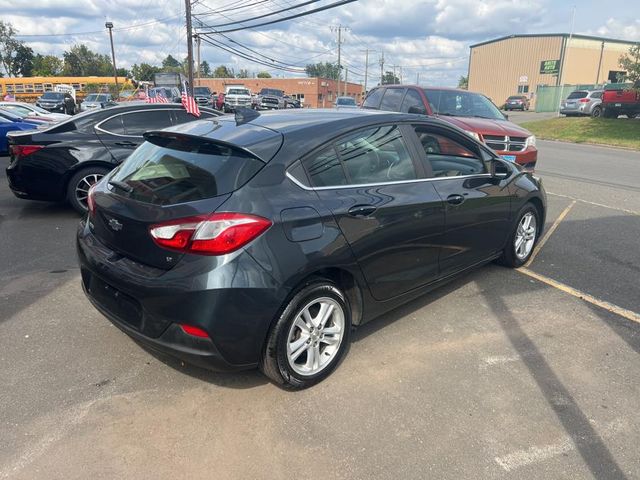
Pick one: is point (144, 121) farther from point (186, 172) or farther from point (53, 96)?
point (53, 96)

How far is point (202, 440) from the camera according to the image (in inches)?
105

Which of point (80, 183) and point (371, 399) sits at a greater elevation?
point (80, 183)

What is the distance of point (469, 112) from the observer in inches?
384

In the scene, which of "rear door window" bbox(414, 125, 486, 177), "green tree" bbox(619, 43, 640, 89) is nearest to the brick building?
"green tree" bbox(619, 43, 640, 89)

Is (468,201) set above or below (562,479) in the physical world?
above

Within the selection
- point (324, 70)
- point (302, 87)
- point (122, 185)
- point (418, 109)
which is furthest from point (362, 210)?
point (324, 70)

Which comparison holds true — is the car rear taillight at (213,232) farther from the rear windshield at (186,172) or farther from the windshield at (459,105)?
the windshield at (459,105)

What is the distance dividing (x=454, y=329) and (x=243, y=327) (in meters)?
1.93

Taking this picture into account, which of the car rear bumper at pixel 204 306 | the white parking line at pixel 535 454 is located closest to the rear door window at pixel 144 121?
the car rear bumper at pixel 204 306

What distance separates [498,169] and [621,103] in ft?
89.8

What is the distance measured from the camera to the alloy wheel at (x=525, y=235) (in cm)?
511

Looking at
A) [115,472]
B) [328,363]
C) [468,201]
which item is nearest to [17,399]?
[115,472]

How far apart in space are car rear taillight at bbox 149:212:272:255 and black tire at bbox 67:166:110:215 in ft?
16.1

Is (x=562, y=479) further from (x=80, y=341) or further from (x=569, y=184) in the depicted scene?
(x=569, y=184)
